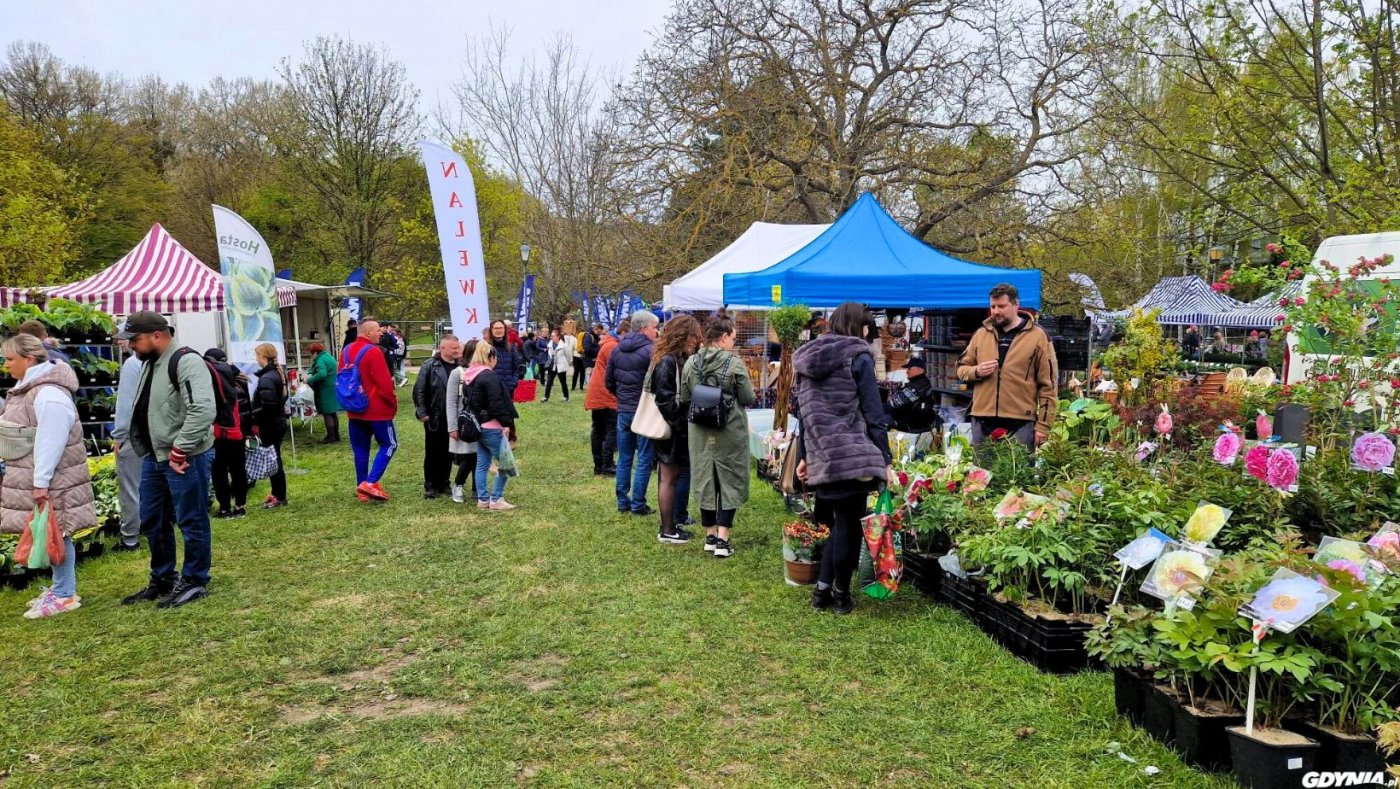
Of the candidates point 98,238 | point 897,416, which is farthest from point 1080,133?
point 98,238

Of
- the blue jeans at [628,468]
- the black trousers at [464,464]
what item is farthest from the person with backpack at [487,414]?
the blue jeans at [628,468]

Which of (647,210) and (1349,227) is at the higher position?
(647,210)

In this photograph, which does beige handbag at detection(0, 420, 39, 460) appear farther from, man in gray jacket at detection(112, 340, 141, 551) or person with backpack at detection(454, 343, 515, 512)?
person with backpack at detection(454, 343, 515, 512)

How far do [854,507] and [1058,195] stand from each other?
14070mm

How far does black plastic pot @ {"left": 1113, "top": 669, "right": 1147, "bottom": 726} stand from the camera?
313cm

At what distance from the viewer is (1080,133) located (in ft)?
53.0

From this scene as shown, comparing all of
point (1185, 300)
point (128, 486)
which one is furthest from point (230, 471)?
point (1185, 300)

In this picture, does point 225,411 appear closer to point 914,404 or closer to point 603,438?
point 603,438

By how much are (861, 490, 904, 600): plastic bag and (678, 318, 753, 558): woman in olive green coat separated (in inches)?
48.1

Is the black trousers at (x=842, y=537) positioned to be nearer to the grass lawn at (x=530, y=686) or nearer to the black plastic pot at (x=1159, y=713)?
the grass lawn at (x=530, y=686)

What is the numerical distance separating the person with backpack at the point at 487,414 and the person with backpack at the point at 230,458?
5.82 feet

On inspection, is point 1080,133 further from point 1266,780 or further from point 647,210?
point 1266,780

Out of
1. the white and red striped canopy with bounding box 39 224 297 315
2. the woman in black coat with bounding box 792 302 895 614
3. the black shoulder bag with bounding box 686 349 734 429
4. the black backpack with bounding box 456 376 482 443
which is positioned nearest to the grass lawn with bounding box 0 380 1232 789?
the woman in black coat with bounding box 792 302 895 614

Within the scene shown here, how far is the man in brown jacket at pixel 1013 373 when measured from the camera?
5.75 metres
